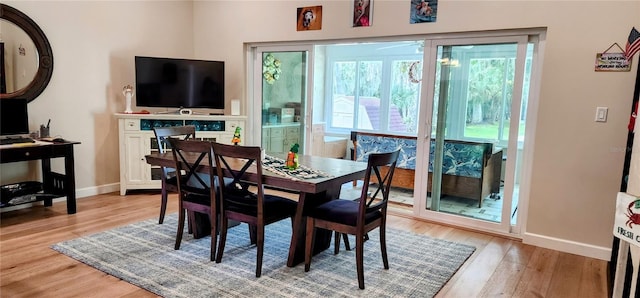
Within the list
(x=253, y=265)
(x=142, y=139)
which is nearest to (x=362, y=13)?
(x=253, y=265)

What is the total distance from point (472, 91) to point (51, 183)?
425 cm

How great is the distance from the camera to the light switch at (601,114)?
10.5 ft

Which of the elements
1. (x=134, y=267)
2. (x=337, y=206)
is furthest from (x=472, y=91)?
(x=134, y=267)

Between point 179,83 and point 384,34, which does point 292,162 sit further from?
point 179,83

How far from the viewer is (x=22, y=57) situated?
4082 mm

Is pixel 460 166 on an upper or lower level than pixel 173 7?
lower

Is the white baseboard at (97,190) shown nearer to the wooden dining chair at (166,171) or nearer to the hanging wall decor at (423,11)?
the wooden dining chair at (166,171)

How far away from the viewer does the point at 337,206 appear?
2877 millimetres

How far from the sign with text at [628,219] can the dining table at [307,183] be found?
4.95ft

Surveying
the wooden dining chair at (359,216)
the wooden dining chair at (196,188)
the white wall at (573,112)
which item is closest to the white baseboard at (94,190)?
the wooden dining chair at (196,188)

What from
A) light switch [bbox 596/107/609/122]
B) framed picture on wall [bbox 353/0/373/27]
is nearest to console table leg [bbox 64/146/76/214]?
framed picture on wall [bbox 353/0/373/27]

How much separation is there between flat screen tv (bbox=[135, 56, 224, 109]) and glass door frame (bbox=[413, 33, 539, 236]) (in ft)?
8.42

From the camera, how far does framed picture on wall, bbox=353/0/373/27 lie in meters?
4.21

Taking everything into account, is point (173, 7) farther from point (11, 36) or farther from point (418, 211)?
point (418, 211)
